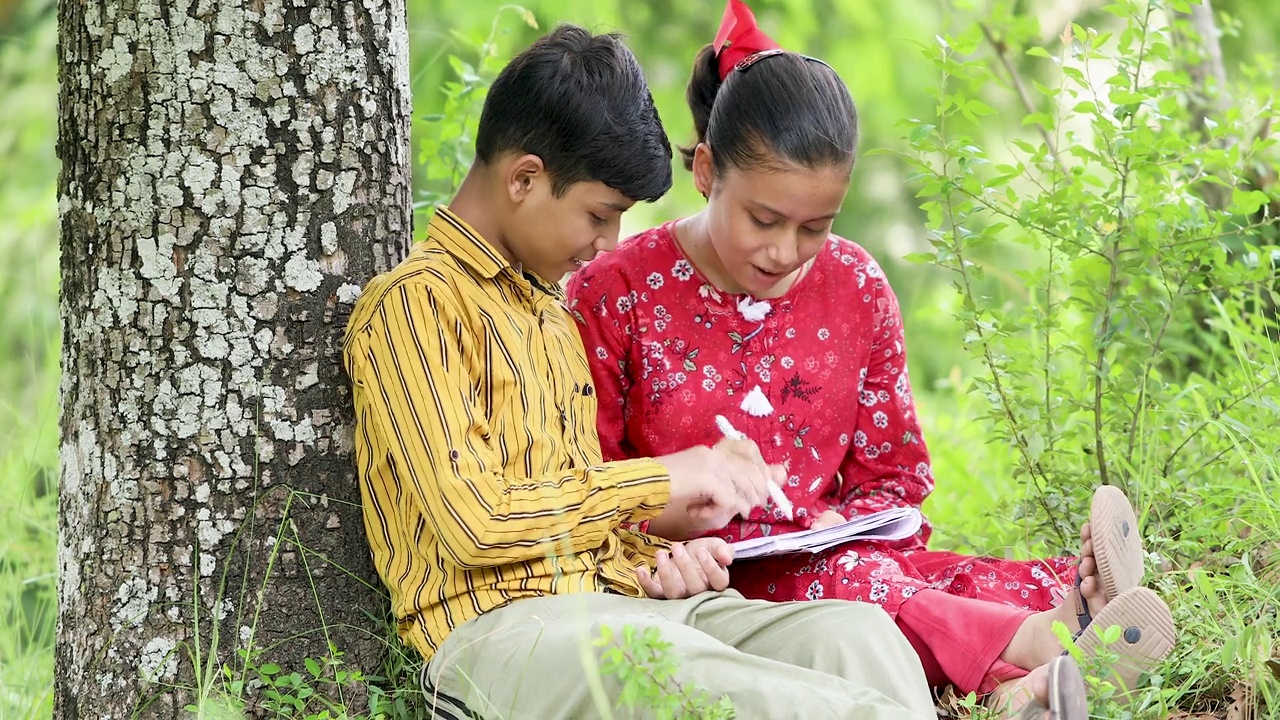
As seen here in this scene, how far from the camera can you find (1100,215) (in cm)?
246

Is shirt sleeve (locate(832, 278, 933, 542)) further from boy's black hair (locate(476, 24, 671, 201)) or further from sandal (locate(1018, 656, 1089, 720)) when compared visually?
sandal (locate(1018, 656, 1089, 720))

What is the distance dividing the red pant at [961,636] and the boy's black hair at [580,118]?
88 centimetres

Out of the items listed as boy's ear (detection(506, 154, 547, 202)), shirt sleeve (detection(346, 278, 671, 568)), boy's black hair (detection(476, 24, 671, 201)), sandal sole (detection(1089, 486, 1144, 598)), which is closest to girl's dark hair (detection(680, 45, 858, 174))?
boy's black hair (detection(476, 24, 671, 201))

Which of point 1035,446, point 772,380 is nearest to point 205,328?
point 772,380

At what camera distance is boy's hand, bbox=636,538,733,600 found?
6.99 ft

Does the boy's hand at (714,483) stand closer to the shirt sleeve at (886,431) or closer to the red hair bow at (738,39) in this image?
the shirt sleeve at (886,431)

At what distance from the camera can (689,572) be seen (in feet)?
6.99

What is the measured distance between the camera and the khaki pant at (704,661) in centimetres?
176

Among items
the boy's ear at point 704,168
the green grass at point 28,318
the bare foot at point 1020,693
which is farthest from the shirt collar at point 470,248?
the green grass at point 28,318

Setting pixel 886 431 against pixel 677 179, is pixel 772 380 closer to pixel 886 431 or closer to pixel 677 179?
pixel 886 431

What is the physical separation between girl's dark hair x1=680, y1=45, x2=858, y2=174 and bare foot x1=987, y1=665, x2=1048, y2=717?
0.94 metres

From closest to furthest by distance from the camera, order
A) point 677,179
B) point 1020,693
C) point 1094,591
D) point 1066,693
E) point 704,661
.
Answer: point 1066,693, point 704,661, point 1020,693, point 1094,591, point 677,179

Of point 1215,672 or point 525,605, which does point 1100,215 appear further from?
point 525,605

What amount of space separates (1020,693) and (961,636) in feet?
0.72
